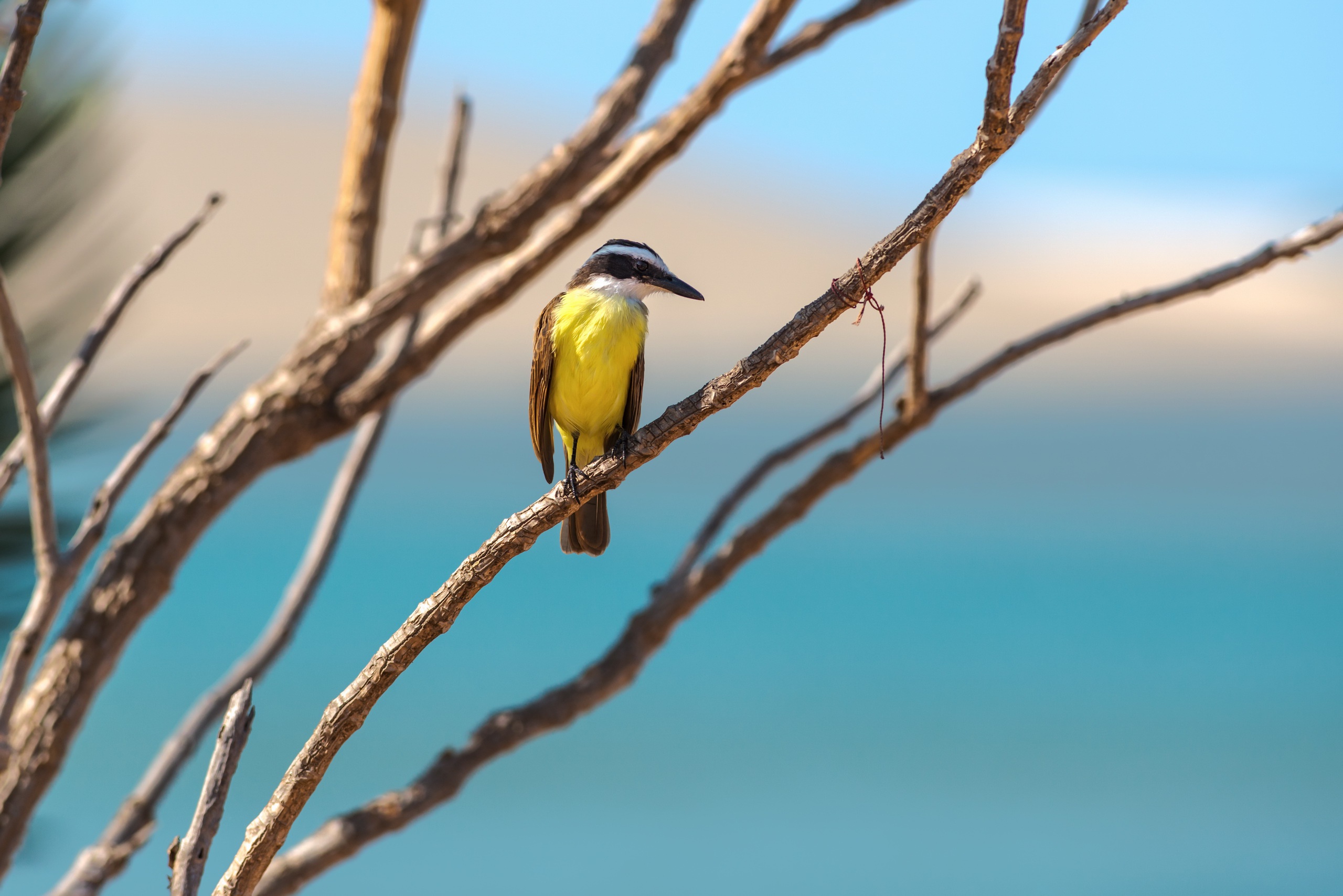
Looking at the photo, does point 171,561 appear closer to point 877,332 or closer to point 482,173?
point 877,332

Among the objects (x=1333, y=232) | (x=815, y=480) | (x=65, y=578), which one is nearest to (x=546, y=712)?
(x=815, y=480)

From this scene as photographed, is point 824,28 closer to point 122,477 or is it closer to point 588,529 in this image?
point 588,529

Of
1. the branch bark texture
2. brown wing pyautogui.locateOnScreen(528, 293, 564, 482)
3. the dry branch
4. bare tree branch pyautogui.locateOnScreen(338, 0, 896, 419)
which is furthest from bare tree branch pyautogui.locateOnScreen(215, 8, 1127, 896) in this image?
bare tree branch pyautogui.locateOnScreen(338, 0, 896, 419)

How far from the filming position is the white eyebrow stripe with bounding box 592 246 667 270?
12.5ft

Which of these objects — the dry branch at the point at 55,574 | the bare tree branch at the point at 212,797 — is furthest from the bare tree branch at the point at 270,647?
the bare tree branch at the point at 212,797

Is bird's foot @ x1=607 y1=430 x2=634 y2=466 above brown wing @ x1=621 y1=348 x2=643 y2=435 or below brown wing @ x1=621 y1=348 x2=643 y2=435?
below

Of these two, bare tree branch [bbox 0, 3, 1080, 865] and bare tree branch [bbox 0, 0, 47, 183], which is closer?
bare tree branch [bbox 0, 0, 47, 183]

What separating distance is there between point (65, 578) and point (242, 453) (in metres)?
0.75

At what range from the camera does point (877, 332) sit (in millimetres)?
46094

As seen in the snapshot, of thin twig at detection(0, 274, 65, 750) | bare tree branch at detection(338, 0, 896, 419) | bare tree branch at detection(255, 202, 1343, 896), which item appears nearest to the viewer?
thin twig at detection(0, 274, 65, 750)

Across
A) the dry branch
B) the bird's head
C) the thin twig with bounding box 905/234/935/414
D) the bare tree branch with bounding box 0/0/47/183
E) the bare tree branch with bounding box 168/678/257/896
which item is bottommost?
the bare tree branch with bounding box 168/678/257/896

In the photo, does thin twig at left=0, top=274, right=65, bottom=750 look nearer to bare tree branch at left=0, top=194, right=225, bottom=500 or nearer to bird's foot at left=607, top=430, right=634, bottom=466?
bare tree branch at left=0, top=194, right=225, bottom=500

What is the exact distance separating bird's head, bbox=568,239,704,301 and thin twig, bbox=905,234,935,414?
596 mm

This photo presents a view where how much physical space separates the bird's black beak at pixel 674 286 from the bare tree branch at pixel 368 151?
1029mm
